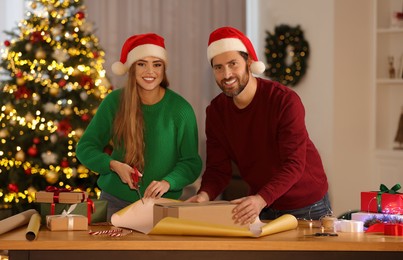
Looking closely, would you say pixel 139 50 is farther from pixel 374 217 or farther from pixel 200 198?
pixel 374 217

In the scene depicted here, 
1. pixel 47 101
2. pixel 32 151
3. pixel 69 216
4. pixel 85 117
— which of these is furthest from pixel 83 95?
pixel 69 216

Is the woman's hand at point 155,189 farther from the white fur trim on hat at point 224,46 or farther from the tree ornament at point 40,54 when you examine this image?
the tree ornament at point 40,54

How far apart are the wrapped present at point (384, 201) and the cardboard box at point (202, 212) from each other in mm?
489

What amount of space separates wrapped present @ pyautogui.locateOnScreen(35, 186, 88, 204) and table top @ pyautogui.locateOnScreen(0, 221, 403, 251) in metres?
0.28

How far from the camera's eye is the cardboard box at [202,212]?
8.97 feet

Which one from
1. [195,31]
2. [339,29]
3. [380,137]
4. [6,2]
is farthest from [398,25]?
[6,2]

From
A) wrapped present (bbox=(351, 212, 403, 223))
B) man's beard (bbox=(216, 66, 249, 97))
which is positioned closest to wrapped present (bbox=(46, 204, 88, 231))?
man's beard (bbox=(216, 66, 249, 97))

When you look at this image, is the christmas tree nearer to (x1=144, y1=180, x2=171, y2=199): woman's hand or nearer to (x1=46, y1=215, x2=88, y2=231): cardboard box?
(x1=144, y1=180, x2=171, y2=199): woman's hand

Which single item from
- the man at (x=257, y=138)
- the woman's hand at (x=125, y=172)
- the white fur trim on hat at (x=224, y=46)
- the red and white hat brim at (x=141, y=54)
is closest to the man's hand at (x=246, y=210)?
the man at (x=257, y=138)

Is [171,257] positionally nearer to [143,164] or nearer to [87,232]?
[87,232]

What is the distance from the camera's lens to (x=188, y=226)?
2646mm

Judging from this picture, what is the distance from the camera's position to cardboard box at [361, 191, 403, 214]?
2.89 metres

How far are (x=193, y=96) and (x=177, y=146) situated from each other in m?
4.21

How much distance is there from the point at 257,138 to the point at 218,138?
180mm
